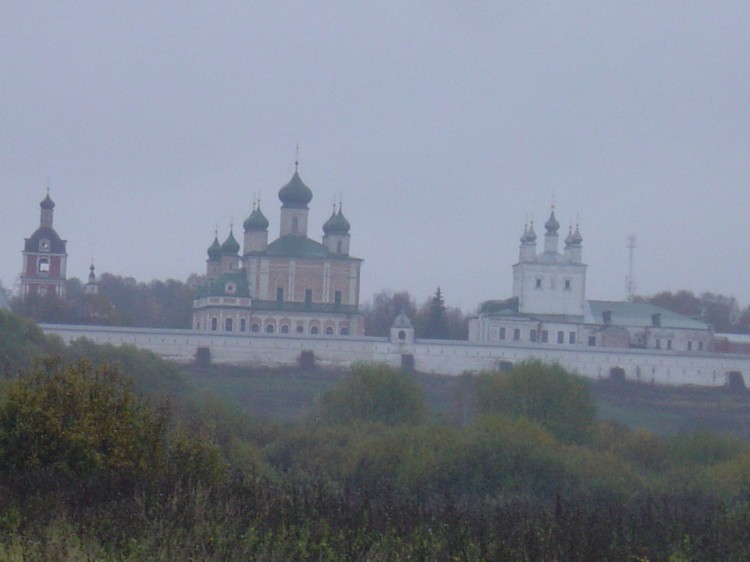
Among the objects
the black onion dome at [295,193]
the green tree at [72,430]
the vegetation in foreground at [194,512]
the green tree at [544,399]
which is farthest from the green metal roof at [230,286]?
the green tree at [72,430]

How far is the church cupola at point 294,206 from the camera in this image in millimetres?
54156

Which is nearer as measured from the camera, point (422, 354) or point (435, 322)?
point (422, 354)

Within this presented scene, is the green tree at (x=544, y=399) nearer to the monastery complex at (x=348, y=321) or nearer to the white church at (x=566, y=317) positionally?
the monastery complex at (x=348, y=321)

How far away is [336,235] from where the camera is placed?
180 feet

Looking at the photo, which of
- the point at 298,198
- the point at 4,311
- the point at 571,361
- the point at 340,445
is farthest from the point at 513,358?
the point at 340,445

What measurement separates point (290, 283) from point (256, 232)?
294 cm

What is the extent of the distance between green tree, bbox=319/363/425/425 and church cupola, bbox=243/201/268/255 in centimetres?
2233

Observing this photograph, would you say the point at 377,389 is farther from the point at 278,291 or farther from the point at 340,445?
the point at 278,291

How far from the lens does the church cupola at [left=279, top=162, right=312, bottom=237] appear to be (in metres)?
54.2

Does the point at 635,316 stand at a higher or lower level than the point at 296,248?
lower

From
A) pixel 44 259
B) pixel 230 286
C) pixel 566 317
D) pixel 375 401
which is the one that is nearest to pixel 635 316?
pixel 566 317

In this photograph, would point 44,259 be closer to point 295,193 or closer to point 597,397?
point 295,193

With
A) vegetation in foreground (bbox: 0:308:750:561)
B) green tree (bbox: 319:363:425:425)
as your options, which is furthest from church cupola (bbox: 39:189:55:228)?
vegetation in foreground (bbox: 0:308:750:561)

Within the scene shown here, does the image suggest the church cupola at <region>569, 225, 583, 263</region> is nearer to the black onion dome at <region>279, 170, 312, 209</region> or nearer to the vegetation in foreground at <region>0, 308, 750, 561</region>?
the black onion dome at <region>279, 170, 312, 209</region>
